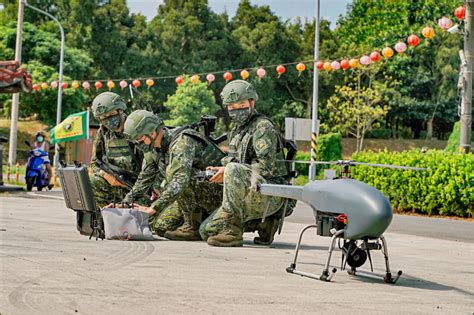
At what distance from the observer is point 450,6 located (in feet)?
168

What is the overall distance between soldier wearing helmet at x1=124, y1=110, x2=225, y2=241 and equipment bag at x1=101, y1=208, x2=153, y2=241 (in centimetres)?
15

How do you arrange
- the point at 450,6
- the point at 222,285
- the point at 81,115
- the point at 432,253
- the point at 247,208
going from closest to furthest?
the point at 222,285 < the point at 247,208 < the point at 432,253 < the point at 81,115 < the point at 450,6

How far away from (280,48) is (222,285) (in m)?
68.6

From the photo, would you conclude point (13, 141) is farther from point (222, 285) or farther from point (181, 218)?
point (222, 285)

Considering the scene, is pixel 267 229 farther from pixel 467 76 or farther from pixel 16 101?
pixel 16 101

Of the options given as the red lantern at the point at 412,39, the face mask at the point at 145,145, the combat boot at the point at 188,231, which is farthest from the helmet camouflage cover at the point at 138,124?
the red lantern at the point at 412,39

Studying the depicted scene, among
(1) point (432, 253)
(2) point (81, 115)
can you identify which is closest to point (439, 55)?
(2) point (81, 115)

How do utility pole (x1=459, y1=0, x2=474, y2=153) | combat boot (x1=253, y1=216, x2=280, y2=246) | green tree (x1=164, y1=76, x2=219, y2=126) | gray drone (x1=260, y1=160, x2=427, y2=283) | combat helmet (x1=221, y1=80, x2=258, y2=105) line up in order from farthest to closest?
green tree (x1=164, y1=76, x2=219, y2=126) < utility pole (x1=459, y1=0, x2=474, y2=153) < combat boot (x1=253, y1=216, x2=280, y2=246) < combat helmet (x1=221, y1=80, x2=258, y2=105) < gray drone (x1=260, y1=160, x2=427, y2=283)

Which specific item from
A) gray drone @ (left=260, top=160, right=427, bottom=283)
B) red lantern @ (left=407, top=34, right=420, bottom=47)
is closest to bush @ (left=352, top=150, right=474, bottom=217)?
red lantern @ (left=407, top=34, right=420, bottom=47)

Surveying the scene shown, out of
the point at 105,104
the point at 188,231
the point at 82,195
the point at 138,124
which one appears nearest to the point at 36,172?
the point at 105,104

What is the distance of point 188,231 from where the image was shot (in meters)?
11.4

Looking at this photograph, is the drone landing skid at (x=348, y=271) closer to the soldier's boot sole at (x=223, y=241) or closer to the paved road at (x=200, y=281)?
the paved road at (x=200, y=281)

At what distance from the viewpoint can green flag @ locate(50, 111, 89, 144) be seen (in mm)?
29734

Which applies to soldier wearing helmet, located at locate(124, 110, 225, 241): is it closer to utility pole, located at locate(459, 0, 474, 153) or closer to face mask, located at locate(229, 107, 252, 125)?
face mask, located at locate(229, 107, 252, 125)
